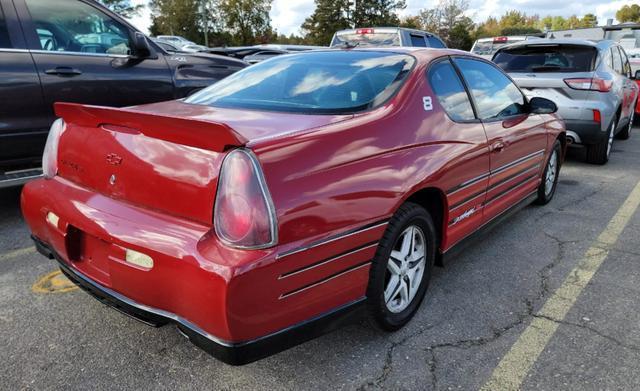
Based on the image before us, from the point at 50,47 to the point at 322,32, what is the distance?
4544 centimetres

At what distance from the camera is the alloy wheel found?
2.44m

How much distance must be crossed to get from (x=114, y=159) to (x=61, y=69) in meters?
2.49

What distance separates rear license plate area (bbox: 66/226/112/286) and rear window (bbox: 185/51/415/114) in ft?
3.30

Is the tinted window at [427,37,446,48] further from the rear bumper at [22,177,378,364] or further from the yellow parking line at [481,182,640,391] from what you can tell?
the rear bumper at [22,177,378,364]

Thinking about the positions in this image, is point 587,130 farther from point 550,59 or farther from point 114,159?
point 114,159

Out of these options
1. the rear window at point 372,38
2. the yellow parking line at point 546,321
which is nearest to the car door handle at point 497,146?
the yellow parking line at point 546,321

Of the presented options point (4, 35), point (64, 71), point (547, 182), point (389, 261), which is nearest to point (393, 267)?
point (389, 261)

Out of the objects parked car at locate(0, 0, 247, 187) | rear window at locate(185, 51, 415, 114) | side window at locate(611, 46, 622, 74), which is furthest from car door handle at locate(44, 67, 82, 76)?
side window at locate(611, 46, 622, 74)

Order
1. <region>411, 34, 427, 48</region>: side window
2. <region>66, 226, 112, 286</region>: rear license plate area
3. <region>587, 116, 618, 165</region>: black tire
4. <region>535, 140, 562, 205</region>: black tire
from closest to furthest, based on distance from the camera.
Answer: <region>66, 226, 112, 286</region>: rear license plate area
<region>535, 140, 562, 205</region>: black tire
<region>587, 116, 618, 165</region>: black tire
<region>411, 34, 427, 48</region>: side window

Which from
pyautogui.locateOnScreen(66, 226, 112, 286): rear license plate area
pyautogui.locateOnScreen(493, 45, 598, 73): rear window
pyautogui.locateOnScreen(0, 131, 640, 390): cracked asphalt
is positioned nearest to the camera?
pyautogui.locateOnScreen(66, 226, 112, 286): rear license plate area

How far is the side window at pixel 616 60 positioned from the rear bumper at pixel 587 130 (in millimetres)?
1372

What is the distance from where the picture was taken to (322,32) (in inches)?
1857

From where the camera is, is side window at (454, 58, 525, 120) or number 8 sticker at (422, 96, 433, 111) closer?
number 8 sticker at (422, 96, 433, 111)

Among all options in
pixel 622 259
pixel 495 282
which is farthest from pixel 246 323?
pixel 622 259
